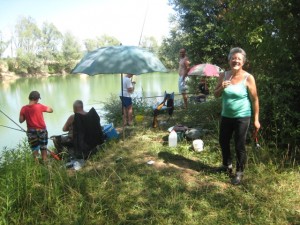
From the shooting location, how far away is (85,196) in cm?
287

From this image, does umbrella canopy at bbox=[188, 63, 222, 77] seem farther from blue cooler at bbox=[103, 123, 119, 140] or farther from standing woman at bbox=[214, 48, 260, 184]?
standing woman at bbox=[214, 48, 260, 184]

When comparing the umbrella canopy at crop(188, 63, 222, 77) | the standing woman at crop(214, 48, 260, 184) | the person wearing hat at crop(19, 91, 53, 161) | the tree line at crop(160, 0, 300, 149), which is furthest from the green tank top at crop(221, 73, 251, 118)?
the umbrella canopy at crop(188, 63, 222, 77)

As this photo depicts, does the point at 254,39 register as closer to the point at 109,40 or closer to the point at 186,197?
the point at 186,197

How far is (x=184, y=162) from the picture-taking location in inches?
148

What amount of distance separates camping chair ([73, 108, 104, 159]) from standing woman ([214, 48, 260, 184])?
83.1 inches

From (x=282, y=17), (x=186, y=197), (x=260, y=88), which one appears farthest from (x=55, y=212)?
(x=282, y=17)

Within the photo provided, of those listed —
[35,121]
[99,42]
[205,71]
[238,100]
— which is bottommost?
[35,121]

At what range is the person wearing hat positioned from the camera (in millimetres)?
4191

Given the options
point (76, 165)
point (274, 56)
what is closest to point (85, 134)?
point (76, 165)

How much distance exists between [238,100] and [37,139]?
3.20 m

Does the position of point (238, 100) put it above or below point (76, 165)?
above

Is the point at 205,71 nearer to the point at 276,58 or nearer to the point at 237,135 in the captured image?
the point at 276,58

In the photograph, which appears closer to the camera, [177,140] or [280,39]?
[280,39]

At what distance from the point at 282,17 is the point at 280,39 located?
0.32 meters
